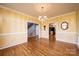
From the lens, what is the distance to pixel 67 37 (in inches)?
209

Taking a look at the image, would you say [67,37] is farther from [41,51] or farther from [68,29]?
[41,51]

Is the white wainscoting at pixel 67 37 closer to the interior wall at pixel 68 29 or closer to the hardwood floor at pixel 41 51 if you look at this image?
the interior wall at pixel 68 29

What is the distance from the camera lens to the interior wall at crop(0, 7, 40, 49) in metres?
3.66

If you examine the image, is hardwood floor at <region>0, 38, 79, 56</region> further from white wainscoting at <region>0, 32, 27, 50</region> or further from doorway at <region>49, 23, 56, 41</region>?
doorway at <region>49, 23, 56, 41</region>

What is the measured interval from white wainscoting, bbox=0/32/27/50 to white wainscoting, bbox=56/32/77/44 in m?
2.40

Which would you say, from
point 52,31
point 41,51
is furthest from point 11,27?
point 52,31

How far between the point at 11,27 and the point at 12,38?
544mm

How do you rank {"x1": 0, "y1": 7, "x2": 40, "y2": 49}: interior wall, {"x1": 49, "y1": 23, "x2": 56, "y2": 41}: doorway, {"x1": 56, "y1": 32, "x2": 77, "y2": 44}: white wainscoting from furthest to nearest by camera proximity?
1. {"x1": 49, "y1": 23, "x2": 56, "y2": 41}: doorway
2. {"x1": 56, "y1": 32, "x2": 77, "y2": 44}: white wainscoting
3. {"x1": 0, "y1": 7, "x2": 40, "y2": 49}: interior wall

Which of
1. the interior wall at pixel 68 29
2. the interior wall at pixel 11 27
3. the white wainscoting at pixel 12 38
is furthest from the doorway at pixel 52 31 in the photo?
the white wainscoting at pixel 12 38

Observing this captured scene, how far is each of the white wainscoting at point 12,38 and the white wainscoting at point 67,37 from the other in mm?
2397

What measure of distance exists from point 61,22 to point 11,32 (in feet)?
10.9

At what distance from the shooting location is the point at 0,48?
353 cm

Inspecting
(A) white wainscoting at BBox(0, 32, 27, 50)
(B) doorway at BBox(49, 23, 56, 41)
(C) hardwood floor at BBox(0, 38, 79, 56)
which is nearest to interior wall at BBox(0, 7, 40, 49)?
(A) white wainscoting at BBox(0, 32, 27, 50)

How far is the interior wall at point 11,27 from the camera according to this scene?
12.0ft
